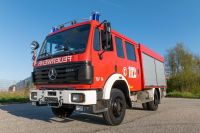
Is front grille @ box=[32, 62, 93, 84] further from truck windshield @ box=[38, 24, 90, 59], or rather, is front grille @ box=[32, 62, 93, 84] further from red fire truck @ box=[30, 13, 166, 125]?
truck windshield @ box=[38, 24, 90, 59]

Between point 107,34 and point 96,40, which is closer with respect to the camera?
point 107,34

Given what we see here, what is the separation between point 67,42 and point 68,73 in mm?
1004

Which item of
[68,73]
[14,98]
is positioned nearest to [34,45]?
[68,73]

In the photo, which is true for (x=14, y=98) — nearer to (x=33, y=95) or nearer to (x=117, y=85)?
(x=33, y=95)

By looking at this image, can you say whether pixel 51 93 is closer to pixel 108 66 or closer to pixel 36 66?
pixel 36 66

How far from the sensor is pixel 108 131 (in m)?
6.49

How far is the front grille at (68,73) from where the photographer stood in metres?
6.41

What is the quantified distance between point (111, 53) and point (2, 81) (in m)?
31.0

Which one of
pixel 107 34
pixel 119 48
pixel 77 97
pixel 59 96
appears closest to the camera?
pixel 77 97

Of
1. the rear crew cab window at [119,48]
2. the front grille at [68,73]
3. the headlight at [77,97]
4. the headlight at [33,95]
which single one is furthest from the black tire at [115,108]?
the headlight at [33,95]

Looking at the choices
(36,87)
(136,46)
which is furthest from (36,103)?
(136,46)

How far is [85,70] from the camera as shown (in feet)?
21.0

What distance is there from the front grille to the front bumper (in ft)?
0.88

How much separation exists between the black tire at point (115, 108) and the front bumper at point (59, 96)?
0.79 m
